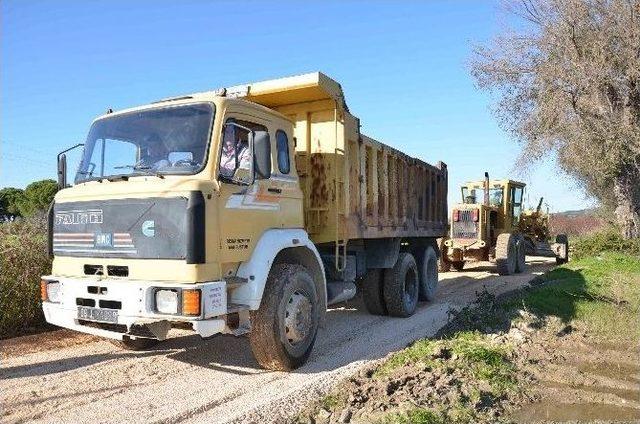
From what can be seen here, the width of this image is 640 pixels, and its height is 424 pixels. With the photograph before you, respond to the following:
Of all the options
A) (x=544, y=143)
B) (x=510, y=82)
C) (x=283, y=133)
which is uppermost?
(x=510, y=82)

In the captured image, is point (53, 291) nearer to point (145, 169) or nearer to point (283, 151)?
point (145, 169)

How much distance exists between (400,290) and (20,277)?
573 cm

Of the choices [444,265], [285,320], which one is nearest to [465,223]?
[444,265]

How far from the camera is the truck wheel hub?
18.1 feet

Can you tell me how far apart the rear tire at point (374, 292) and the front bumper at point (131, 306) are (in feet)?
14.0

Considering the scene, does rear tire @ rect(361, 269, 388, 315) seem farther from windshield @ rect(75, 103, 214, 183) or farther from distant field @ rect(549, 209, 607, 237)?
distant field @ rect(549, 209, 607, 237)

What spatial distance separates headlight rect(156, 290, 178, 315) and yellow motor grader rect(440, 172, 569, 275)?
466 inches

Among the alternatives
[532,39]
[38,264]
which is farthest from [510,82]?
[38,264]

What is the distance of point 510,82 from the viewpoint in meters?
19.8

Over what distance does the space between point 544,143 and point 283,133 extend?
15.4 m

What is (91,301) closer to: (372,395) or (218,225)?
(218,225)

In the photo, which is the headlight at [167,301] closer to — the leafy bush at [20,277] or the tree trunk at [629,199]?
the leafy bush at [20,277]

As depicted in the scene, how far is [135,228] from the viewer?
16.0 ft

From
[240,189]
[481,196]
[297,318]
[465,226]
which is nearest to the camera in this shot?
[240,189]
